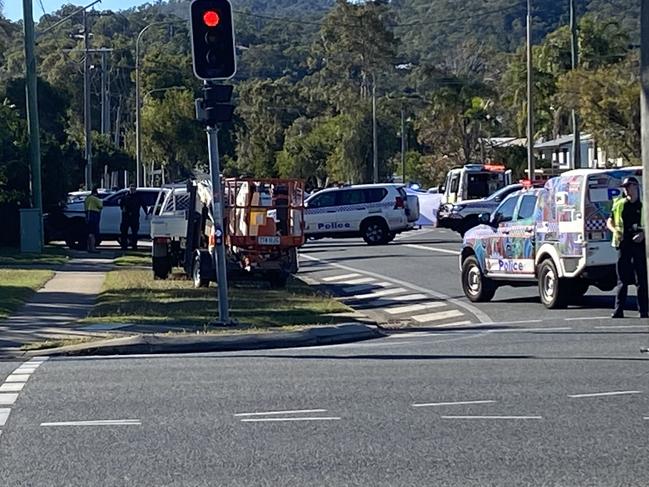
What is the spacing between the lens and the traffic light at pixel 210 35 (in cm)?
1756

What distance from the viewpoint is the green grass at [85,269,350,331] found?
19.5m

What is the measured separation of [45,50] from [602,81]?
56.7 metres

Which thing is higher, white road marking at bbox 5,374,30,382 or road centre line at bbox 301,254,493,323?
white road marking at bbox 5,374,30,382

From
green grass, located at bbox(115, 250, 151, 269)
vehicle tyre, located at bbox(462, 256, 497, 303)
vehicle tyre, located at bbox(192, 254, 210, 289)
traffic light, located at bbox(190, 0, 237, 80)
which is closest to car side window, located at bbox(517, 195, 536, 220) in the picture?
vehicle tyre, located at bbox(462, 256, 497, 303)

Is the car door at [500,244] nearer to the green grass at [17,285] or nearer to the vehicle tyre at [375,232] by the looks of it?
A: the green grass at [17,285]

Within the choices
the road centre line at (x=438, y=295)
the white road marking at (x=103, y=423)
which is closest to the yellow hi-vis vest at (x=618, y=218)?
the road centre line at (x=438, y=295)

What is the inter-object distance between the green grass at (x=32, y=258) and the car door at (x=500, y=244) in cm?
1404

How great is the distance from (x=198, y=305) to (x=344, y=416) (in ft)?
37.9

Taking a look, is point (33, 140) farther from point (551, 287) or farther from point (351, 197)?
point (551, 287)

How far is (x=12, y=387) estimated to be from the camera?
12.3 metres

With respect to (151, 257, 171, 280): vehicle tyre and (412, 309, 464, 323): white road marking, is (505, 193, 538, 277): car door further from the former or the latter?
(151, 257, 171, 280): vehicle tyre

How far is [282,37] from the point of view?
6294 inches

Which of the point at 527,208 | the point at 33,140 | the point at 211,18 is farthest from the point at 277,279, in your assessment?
the point at 33,140

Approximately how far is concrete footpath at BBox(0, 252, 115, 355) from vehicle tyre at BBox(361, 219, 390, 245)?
44.0ft
